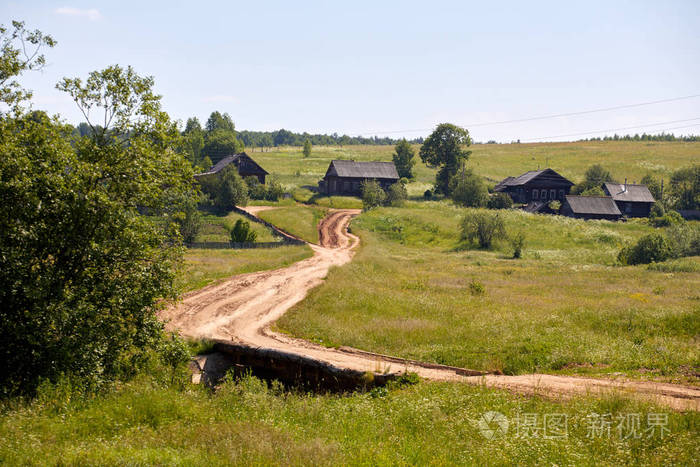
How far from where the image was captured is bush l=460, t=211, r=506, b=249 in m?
48.7

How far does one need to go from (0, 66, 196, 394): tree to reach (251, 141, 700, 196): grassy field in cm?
7379

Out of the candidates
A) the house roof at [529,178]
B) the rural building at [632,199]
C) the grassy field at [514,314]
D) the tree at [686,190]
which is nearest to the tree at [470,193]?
the house roof at [529,178]

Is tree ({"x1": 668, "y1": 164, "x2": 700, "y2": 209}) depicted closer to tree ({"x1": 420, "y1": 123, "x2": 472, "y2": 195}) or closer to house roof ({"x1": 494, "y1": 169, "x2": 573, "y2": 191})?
house roof ({"x1": 494, "y1": 169, "x2": 573, "y2": 191})

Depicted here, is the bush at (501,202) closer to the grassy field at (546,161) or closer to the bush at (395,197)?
the bush at (395,197)

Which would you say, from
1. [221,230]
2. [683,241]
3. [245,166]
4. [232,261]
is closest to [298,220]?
[221,230]

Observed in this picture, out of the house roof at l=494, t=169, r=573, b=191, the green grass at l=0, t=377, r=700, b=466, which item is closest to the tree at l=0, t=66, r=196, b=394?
the green grass at l=0, t=377, r=700, b=466

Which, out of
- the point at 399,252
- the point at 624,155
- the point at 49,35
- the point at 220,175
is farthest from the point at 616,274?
the point at 624,155

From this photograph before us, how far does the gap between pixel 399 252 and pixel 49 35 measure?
1364 inches

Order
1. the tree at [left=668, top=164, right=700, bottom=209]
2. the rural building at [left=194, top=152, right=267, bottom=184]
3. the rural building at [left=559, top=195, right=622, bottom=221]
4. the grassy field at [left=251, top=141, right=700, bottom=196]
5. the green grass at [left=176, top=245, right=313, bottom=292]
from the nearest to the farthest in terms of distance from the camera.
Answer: the green grass at [left=176, top=245, right=313, bottom=292]
the rural building at [left=559, top=195, right=622, bottom=221]
the tree at [left=668, top=164, right=700, bottom=209]
the rural building at [left=194, top=152, right=267, bottom=184]
the grassy field at [left=251, top=141, right=700, bottom=196]

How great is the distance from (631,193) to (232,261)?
65128 mm

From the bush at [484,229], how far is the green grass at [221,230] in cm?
2048

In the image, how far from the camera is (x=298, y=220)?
55156 mm

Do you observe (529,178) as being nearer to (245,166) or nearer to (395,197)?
(395,197)

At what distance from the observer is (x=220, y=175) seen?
2413 inches
